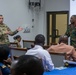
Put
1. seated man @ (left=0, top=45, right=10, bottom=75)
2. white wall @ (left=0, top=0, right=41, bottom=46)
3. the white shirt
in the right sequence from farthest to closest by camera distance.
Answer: white wall @ (left=0, top=0, right=41, bottom=46) < the white shirt < seated man @ (left=0, top=45, right=10, bottom=75)

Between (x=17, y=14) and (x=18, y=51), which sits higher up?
(x=17, y=14)

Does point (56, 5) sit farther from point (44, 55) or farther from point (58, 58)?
point (44, 55)

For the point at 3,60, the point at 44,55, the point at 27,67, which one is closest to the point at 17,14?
the point at 44,55

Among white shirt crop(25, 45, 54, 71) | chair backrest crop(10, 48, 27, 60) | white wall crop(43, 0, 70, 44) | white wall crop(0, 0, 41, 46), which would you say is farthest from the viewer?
white wall crop(43, 0, 70, 44)

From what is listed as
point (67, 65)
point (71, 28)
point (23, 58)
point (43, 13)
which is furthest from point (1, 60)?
point (43, 13)

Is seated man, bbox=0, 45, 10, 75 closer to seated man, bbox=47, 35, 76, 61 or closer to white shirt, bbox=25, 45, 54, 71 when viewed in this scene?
white shirt, bbox=25, 45, 54, 71

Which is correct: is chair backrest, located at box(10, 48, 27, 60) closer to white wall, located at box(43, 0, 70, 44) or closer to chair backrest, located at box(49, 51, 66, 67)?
chair backrest, located at box(49, 51, 66, 67)

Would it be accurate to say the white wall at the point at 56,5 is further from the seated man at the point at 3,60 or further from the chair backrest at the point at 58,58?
the seated man at the point at 3,60

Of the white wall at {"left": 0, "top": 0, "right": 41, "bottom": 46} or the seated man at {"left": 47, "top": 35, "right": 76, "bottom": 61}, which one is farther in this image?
the white wall at {"left": 0, "top": 0, "right": 41, "bottom": 46}

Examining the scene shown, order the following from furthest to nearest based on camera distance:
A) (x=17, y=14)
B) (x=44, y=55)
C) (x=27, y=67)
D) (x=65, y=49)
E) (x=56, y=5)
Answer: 1. (x=56, y=5)
2. (x=17, y=14)
3. (x=65, y=49)
4. (x=44, y=55)
5. (x=27, y=67)

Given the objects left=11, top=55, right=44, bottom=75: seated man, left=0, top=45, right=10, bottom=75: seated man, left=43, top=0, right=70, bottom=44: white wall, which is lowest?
left=0, top=45, right=10, bottom=75: seated man

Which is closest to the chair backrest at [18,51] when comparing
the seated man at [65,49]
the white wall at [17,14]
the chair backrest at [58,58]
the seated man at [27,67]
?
the seated man at [65,49]

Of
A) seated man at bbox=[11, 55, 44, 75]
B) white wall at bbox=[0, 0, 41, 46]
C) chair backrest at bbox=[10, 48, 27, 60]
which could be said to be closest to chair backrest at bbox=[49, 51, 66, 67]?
chair backrest at bbox=[10, 48, 27, 60]

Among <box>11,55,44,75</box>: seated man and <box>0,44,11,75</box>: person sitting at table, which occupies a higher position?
<box>11,55,44,75</box>: seated man
